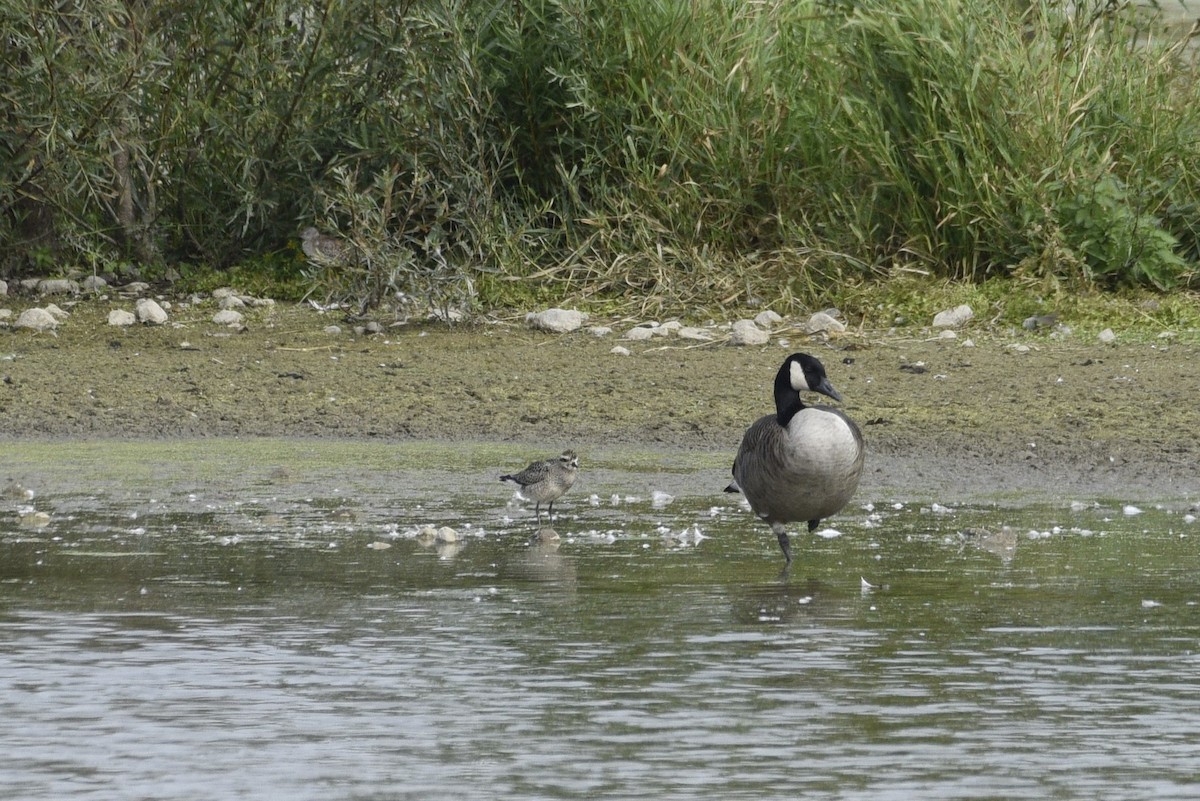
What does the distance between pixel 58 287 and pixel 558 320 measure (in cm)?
413

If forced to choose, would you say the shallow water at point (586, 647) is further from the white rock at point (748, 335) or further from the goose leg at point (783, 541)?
the white rock at point (748, 335)

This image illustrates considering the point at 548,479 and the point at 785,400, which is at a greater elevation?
the point at 785,400

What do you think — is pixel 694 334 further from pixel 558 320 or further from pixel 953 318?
pixel 953 318

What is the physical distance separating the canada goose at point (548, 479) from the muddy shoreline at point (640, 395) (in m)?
1.69

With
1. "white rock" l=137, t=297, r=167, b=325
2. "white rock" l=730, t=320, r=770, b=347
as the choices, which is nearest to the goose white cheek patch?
"white rock" l=730, t=320, r=770, b=347

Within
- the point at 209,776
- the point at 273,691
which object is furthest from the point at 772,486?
the point at 209,776

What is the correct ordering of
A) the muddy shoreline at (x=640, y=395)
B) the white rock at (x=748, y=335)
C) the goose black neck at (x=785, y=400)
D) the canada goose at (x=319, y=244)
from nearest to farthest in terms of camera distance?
the goose black neck at (x=785, y=400) < the muddy shoreline at (x=640, y=395) < the white rock at (x=748, y=335) < the canada goose at (x=319, y=244)

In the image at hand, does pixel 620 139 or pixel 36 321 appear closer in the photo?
pixel 36 321

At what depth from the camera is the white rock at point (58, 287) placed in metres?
14.4

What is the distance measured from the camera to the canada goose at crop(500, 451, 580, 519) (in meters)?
7.92

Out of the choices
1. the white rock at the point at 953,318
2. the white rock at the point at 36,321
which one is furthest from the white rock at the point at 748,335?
the white rock at the point at 36,321

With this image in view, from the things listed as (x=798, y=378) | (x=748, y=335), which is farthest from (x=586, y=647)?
(x=748, y=335)

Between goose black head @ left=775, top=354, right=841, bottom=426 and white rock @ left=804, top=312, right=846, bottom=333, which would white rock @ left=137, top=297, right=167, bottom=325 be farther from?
goose black head @ left=775, top=354, right=841, bottom=426

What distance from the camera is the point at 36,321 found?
521 inches
